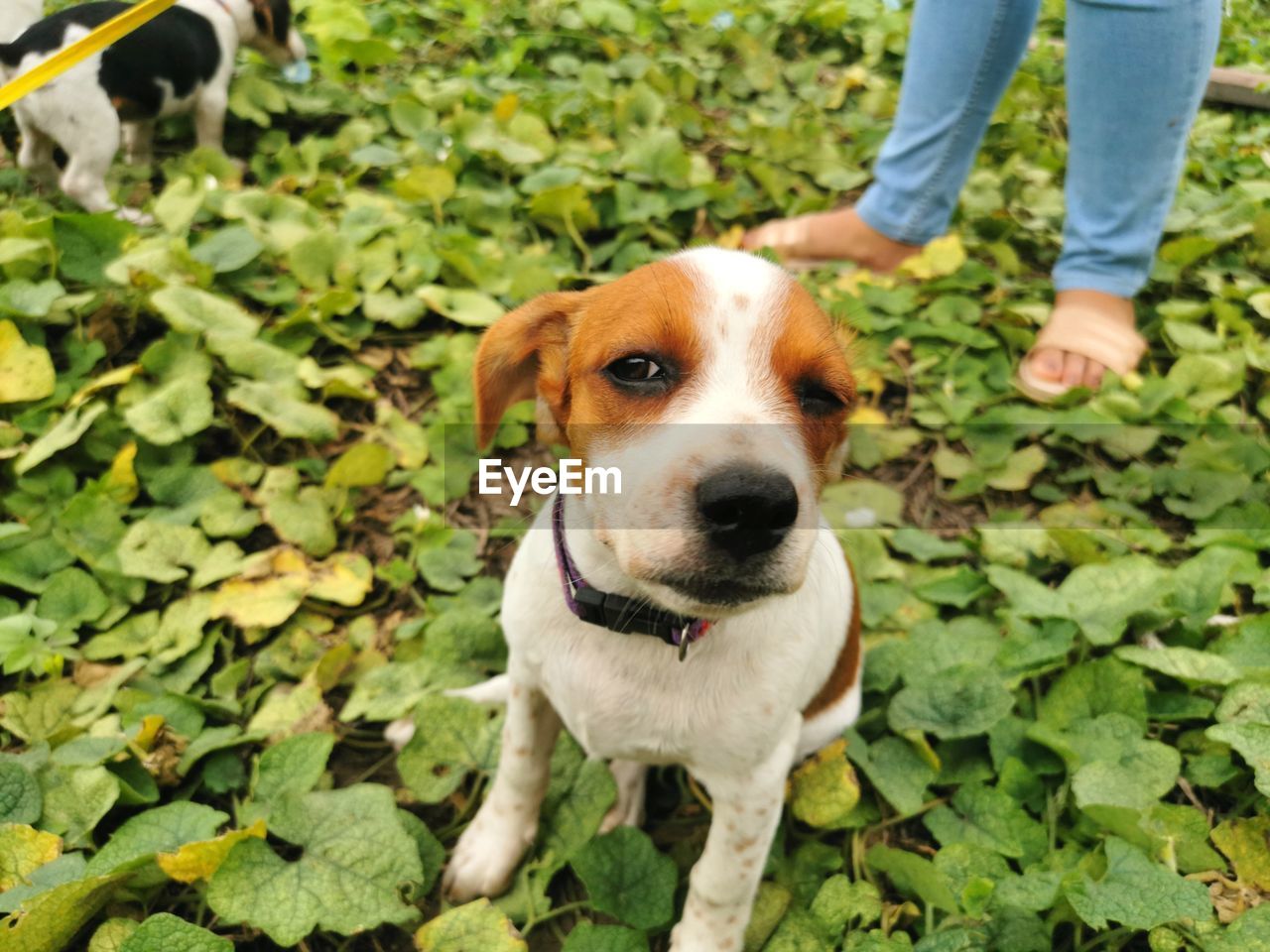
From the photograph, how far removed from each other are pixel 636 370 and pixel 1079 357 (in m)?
2.88

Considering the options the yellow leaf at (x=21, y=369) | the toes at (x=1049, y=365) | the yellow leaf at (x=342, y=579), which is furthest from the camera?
the toes at (x=1049, y=365)

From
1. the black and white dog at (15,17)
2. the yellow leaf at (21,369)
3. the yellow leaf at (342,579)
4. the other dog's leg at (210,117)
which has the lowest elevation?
the yellow leaf at (342,579)

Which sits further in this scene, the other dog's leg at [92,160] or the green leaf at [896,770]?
the other dog's leg at [92,160]

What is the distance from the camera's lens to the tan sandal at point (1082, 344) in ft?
13.1

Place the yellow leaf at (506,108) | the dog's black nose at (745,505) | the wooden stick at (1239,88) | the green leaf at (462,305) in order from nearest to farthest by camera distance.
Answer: the dog's black nose at (745,505) < the green leaf at (462,305) < the yellow leaf at (506,108) < the wooden stick at (1239,88)

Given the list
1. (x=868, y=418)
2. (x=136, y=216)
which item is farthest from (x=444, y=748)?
(x=136, y=216)

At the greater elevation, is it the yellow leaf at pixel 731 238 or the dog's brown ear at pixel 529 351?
the dog's brown ear at pixel 529 351

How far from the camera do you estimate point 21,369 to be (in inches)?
126

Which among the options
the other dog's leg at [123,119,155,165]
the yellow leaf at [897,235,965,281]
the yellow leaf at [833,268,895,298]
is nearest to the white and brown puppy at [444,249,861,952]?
the yellow leaf at [833,268,895,298]

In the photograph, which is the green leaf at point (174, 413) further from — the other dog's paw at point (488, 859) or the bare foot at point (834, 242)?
the bare foot at point (834, 242)

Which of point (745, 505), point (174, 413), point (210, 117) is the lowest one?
point (174, 413)

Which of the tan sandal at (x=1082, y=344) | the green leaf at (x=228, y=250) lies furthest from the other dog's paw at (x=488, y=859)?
the tan sandal at (x=1082, y=344)

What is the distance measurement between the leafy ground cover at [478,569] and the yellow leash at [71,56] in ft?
4.03

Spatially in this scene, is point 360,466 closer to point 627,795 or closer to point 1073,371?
point 627,795
